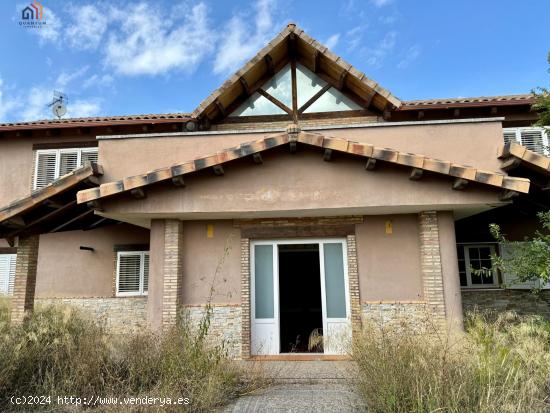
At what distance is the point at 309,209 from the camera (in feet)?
29.2

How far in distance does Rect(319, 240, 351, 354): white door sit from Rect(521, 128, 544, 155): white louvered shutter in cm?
771

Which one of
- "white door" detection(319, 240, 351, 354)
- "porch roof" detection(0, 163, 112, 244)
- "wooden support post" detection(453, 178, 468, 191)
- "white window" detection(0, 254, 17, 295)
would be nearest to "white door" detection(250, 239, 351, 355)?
"white door" detection(319, 240, 351, 354)

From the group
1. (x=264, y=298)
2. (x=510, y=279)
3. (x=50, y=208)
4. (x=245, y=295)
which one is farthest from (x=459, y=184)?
(x=50, y=208)

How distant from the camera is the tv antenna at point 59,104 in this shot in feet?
55.2

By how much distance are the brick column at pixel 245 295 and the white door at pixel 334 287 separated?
6.28 feet

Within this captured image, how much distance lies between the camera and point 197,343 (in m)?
6.90

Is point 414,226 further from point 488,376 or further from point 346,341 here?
point 488,376

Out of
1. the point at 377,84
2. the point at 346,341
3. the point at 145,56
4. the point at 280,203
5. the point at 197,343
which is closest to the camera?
the point at 197,343

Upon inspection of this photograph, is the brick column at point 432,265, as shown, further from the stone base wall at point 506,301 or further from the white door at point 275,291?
the stone base wall at point 506,301

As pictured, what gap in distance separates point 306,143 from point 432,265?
4190 millimetres

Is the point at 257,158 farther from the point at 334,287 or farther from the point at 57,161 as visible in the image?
the point at 57,161

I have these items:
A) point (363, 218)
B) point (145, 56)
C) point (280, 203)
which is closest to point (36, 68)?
point (145, 56)

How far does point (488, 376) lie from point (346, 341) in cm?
313

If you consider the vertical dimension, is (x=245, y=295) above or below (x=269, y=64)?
below
